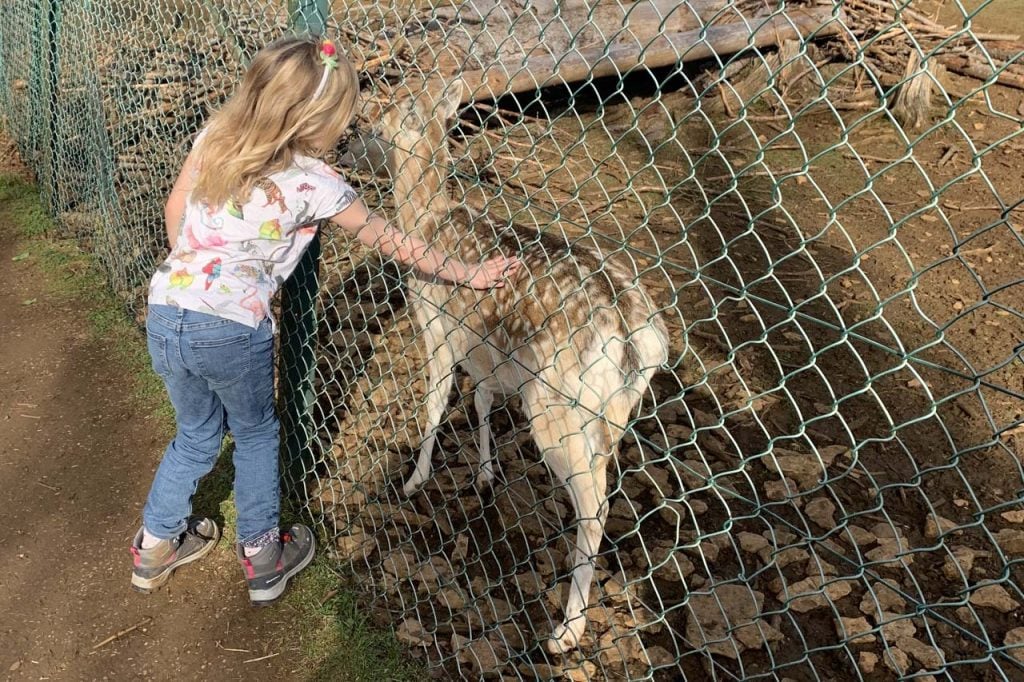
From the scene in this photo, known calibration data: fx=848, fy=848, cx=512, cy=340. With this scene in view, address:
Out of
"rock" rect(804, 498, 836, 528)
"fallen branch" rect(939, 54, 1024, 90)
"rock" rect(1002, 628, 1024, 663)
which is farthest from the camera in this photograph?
"fallen branch" rect(939, 54, 1024, 90)

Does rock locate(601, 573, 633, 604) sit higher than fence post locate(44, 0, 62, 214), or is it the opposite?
fence post locate(44, 0, 62, 214)

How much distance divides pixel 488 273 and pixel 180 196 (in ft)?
3.91

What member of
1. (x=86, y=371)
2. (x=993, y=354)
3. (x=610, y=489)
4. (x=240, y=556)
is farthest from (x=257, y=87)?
(x=993, y=354)

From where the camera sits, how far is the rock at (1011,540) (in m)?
3.75

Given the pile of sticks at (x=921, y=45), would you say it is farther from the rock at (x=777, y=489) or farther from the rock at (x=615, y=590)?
the rock at (x=615, y=590)

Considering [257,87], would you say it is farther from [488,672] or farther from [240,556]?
[488,672]

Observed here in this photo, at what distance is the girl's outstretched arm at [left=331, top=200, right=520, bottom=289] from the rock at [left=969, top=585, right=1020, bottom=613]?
2.34 meters

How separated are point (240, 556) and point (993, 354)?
440 centimetres

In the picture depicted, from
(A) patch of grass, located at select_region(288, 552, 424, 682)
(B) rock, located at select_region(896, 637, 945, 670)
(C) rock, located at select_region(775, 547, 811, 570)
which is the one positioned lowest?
(C) rock, located at select_region(775, 547, 811, 570)

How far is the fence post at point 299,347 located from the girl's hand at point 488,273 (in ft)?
2.54

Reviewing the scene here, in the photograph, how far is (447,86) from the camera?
12.1ft

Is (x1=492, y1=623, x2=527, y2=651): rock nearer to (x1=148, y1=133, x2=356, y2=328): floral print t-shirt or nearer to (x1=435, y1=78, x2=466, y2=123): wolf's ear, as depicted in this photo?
(x1=148, y1=133, x2=356, y2=328): floral print t-shirt

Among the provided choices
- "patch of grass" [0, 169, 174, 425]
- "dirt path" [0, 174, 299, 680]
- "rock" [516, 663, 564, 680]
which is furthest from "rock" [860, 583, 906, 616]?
"patch of grass" [0, 169, 174, 425]

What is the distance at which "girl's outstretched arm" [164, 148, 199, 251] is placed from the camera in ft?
9.92
